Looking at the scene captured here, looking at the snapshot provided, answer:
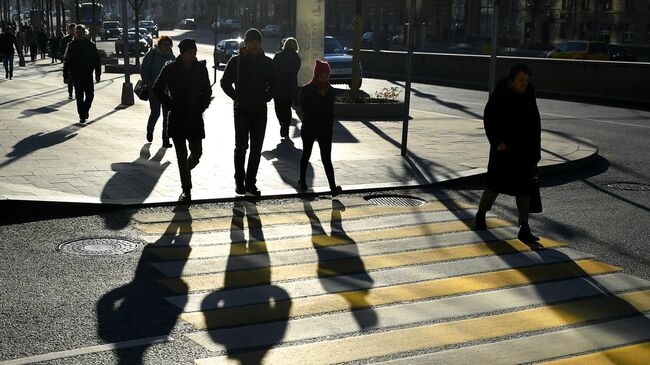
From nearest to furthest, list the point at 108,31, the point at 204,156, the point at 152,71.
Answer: the point at 204,156
the point at 152,71
the point at 108,31

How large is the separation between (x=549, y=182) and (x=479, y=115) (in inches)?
390

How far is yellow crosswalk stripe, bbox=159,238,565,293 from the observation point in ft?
24.9

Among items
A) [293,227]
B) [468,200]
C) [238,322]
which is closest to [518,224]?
[468,200]

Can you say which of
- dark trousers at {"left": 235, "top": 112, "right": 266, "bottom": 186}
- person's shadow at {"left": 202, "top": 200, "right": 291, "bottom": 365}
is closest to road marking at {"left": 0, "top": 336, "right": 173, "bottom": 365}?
person's shadow at {"left": 202, "top": 200, "right": 291, "bottom": 365}

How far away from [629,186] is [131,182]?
6527 millimetres

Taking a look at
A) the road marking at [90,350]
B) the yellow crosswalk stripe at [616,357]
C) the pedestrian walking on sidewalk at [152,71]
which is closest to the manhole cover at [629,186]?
the yellow crosswalk stripe at [616,357]

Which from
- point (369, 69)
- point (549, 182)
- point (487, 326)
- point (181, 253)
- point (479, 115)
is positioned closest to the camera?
point (487, 326)

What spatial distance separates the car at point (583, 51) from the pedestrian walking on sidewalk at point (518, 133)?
1447 inches

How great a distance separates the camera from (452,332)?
254 inches

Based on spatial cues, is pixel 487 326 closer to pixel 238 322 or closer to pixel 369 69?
pixel 238 322

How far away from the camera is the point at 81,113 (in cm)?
1838

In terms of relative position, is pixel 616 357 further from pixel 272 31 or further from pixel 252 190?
pixel 272 31

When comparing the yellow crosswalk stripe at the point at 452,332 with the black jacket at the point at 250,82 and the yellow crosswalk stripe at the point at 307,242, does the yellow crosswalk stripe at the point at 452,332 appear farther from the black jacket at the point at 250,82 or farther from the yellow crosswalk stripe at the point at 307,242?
the black jacket at the point at 250,82

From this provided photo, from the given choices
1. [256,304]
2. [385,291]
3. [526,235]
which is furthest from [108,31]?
[256,304]
